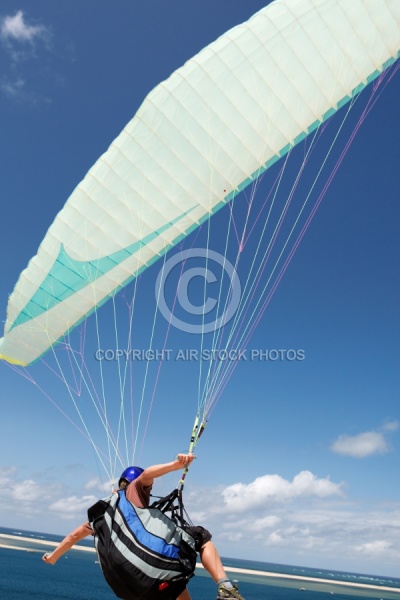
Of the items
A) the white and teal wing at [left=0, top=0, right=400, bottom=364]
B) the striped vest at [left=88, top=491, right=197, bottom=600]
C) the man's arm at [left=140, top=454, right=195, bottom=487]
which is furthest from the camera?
the white and teal wing at [left=0, top=0, right=400, bottom=364]

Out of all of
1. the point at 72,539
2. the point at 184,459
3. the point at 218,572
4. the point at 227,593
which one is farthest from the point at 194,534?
the point at 72,539

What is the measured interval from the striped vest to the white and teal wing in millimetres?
4601

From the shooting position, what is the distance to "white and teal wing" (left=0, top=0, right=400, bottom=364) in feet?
24.6

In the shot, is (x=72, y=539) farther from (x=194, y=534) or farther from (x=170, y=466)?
(x=170, y=466)

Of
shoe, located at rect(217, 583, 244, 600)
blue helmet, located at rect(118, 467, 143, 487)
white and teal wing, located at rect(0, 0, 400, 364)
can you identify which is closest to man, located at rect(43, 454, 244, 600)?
shoe, located at rect(217, 583, 244, 600)

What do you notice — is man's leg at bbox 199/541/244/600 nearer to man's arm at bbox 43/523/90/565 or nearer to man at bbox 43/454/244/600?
man at bbox 43/454/244/600

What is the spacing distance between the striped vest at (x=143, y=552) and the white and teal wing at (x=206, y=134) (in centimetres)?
460

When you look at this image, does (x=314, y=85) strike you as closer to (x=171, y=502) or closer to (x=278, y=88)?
(x=278, y=88)

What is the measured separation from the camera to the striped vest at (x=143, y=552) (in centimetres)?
397

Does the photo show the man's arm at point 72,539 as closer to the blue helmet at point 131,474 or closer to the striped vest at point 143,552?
the striped vest at point 143,552

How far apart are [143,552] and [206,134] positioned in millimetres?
5641

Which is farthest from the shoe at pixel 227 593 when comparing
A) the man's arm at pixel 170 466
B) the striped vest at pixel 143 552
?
the man's arm at pixel 170 466

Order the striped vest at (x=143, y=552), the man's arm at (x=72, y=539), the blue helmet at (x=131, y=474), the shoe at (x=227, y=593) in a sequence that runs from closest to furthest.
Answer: the shoe at (x=227, y=593) → the striped vest at (x=143, y=552) → the man's arm at (x=72, y=539) → the blue helmet at (x=131, y=474)

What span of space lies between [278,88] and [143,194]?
7.96 feet
